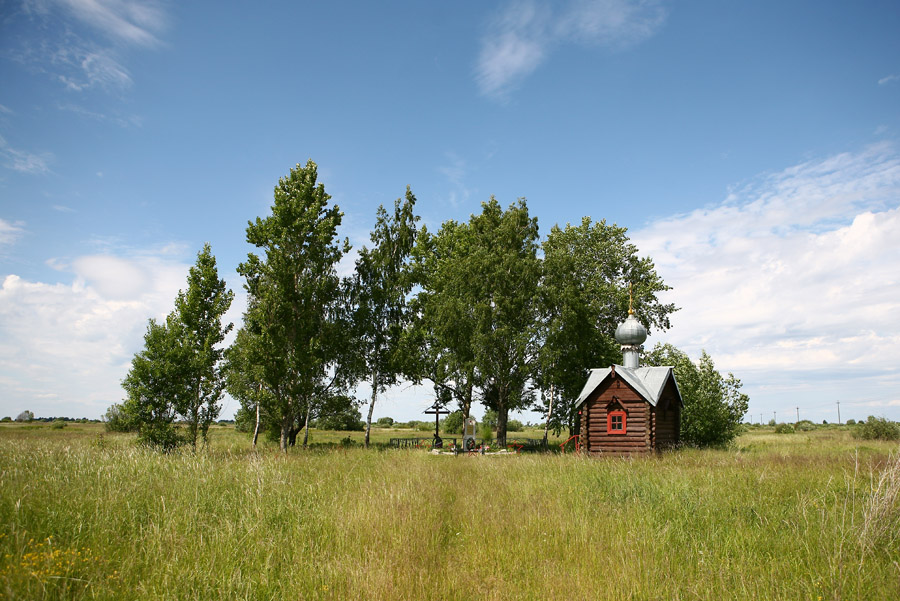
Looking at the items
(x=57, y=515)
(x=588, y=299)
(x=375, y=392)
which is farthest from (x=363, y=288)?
(x=57, y=515)

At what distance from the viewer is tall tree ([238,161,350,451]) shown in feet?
82.4

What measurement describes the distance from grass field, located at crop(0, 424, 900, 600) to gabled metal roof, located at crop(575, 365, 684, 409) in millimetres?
12490

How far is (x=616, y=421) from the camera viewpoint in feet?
77.9

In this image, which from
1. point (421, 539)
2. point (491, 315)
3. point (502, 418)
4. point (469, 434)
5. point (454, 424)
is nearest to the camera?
point (421, 539)

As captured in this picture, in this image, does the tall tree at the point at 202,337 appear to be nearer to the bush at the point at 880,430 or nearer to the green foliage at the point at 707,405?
the green foliage at the point at 707,405

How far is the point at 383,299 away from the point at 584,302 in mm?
13832

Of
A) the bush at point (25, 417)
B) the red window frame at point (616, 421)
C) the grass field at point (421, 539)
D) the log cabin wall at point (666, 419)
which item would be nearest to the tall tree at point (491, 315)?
the red window frame at point (616, 421)

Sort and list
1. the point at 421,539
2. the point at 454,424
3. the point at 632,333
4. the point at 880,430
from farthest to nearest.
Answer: the point at 454,424, the point at 880,430, the point at 632,333, the point at 421,539

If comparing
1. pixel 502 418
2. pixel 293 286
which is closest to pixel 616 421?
pixel 502 418

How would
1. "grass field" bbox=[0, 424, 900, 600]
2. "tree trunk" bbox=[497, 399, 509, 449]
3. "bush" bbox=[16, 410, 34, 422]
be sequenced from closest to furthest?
"grass field" bbox=[0, 424, 900, 600]
"tree trunk" bbox=[497, 399, 509, 449]
"bush" bbox=[16, 410, 34, 422]

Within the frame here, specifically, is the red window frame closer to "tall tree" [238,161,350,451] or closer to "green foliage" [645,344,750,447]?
"green foliage" [645,344,750,447]

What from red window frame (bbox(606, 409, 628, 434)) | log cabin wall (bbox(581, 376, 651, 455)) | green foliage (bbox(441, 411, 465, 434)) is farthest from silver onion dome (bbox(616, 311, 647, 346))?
green foliage (bbox(441, 411, 465, 434))

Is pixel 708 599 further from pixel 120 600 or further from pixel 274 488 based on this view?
pixel 274 488

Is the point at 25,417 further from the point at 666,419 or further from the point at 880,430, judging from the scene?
the point at 880,430
